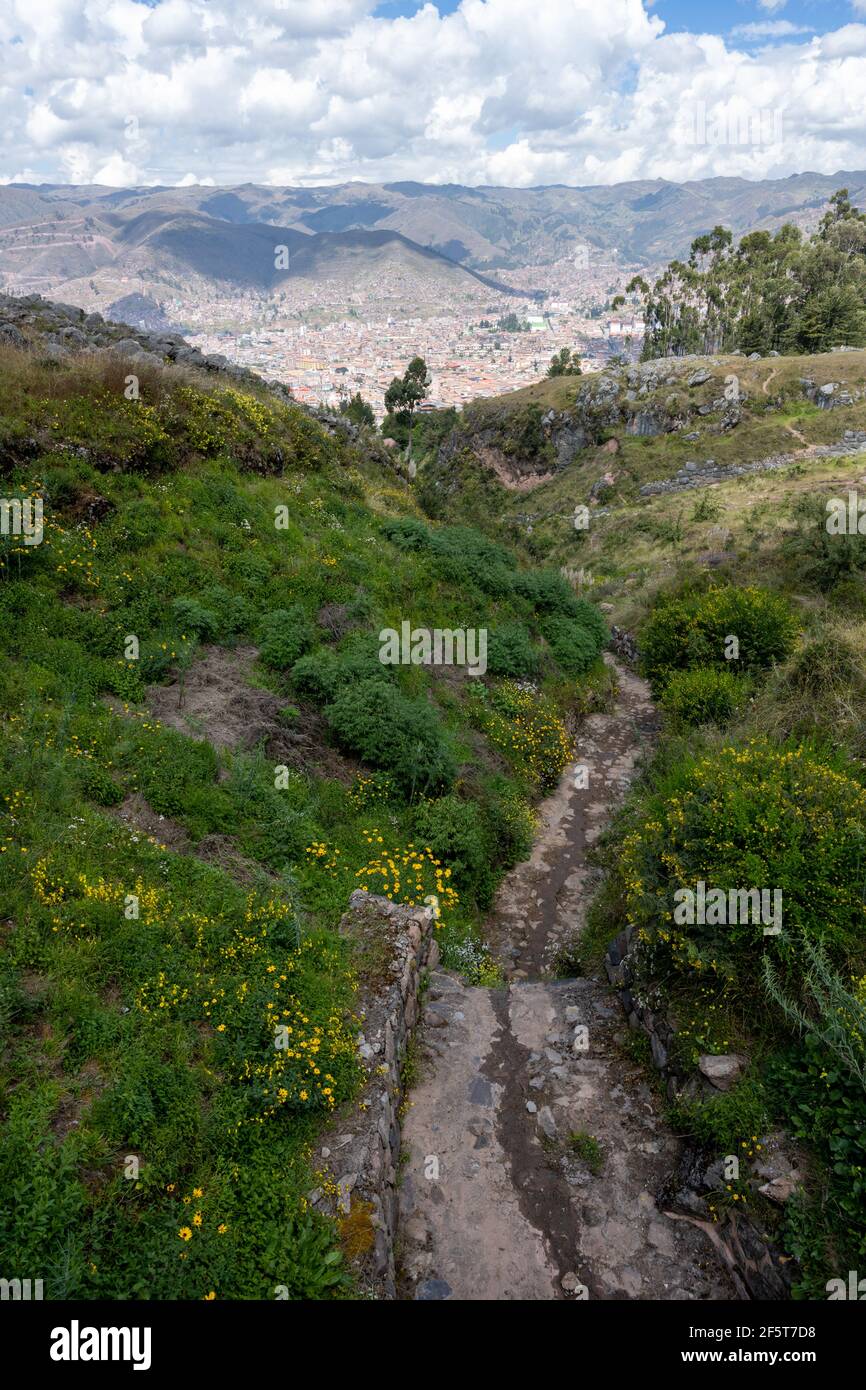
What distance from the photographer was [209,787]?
873 cm

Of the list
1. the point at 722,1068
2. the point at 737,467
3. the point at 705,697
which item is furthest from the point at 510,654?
the point at 737,467

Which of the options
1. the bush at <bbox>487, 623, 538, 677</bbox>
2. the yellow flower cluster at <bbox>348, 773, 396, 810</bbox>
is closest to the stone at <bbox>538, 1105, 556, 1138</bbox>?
the yellow flower cluster at <bbox>348, 773, 396, 810</bbox>

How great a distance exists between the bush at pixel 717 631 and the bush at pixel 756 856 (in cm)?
638

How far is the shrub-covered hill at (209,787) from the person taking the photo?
4852mm

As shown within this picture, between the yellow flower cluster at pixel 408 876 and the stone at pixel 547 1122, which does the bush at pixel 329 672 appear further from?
the stone at pixel 547 1122

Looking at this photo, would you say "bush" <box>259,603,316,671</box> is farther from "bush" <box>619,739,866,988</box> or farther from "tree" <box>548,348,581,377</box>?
"tree" <box>548,348,581,377</box>

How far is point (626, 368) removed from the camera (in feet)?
190

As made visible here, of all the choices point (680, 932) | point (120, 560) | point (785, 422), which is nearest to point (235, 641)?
point (120, 560)

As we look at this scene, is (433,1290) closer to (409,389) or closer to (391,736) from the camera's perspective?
(391,736)

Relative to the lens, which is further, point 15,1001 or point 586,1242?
point 586,1242

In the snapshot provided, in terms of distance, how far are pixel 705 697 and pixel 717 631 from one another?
232 centimetres
